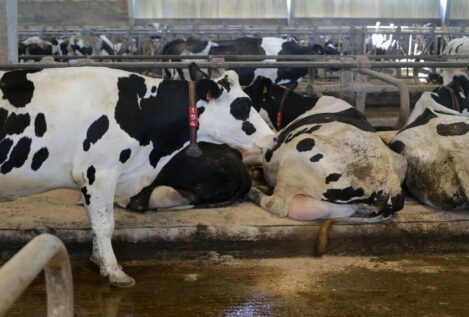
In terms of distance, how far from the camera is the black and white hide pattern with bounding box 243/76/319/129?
6.25 m

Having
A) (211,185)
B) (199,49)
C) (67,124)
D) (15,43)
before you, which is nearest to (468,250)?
(211,185)

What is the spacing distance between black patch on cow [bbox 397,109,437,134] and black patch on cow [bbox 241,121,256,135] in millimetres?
2058

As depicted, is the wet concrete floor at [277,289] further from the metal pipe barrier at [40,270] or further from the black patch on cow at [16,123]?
the metal pipe barrier at [40,270]

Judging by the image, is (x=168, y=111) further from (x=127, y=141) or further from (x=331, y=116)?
(x=331, y=116)

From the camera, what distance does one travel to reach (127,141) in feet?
12.9

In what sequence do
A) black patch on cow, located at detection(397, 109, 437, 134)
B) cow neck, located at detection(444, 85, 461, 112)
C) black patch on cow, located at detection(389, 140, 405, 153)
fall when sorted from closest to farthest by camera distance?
black patch on cow, located at detection(389, 140, 405, 153) < black patch on cow, located at detection(397, 109, 437, 134) < cow neck, located at detection(444, 85, 461, 112)

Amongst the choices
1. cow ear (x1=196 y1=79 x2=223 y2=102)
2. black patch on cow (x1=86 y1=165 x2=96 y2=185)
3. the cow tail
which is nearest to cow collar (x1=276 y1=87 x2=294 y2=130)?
the cow tail

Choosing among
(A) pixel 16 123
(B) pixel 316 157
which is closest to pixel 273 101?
(B) pixel 316 157

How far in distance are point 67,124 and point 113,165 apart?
39 cm

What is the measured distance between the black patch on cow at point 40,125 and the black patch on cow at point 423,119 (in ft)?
11.2

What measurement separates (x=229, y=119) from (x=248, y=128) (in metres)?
0.15

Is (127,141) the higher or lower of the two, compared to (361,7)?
lower

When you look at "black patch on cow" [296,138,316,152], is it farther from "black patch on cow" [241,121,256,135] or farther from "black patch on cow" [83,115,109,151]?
"black patch on cow" [83,115,109,151]

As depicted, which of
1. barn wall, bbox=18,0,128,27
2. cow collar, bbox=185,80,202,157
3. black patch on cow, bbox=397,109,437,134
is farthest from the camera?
barn wall, bbox=18,0,128,27
